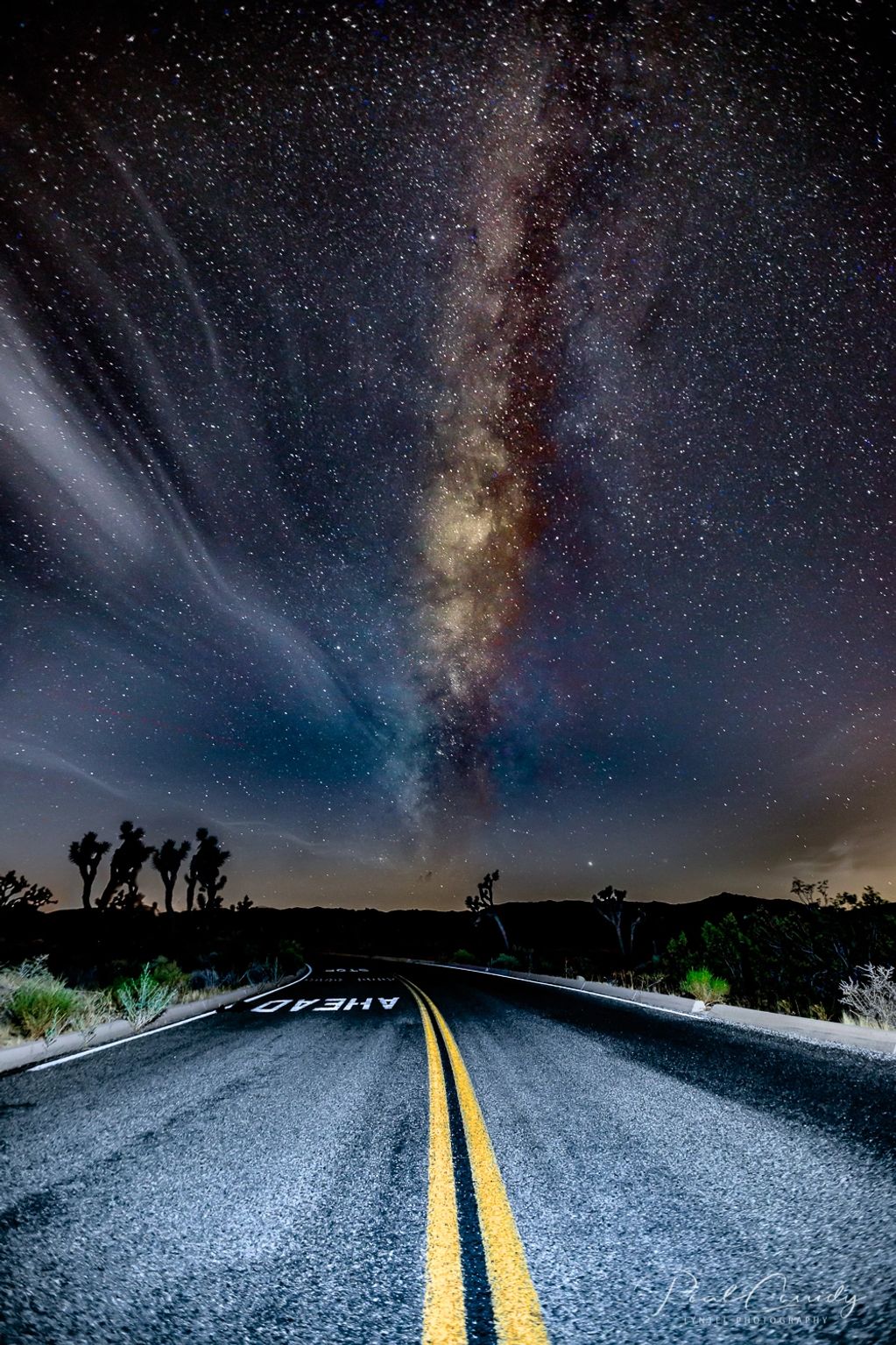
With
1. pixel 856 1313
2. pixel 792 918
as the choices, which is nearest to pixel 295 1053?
pixel 856 1313

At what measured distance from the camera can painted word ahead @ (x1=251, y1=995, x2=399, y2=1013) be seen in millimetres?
10141

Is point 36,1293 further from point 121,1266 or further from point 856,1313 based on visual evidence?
point 856,1313

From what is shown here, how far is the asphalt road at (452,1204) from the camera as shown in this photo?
1.71 m

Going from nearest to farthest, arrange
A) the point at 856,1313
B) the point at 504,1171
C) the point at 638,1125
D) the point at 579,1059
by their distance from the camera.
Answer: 1. the point at 856,1313
2. the point at 504,1171
3. the point at 638,1125
4. the point at 579,1059

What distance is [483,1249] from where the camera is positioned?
2117mm

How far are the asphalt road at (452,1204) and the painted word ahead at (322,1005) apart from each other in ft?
17.4

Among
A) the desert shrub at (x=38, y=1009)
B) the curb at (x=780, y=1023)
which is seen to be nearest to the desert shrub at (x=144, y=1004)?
the desert shrub at (x=38, y=1009)

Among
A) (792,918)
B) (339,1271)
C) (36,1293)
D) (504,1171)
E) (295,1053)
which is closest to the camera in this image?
(36,1293)

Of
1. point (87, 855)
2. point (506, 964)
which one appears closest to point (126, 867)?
point (87, 855)

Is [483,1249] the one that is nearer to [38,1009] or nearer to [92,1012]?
[38,1009]

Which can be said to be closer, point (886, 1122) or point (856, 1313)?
point (856, 1313)

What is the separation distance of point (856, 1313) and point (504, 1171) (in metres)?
1.67

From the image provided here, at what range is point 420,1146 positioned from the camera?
3.30 m
